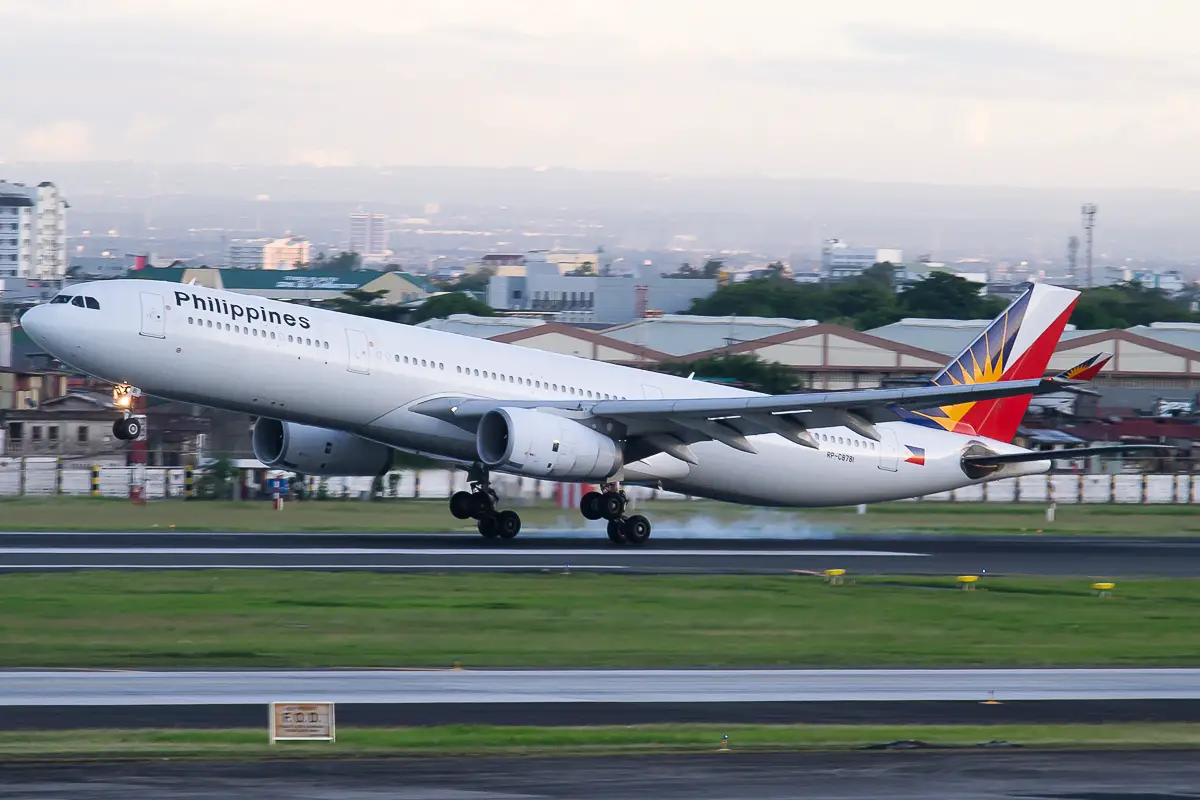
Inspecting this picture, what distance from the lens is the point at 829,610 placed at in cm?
2244

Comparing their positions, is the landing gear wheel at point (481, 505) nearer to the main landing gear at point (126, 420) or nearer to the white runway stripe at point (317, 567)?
the white runway stripe at point (317, 567)

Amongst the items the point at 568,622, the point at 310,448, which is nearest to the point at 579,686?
the point at 568,622

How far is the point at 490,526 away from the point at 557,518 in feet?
13.2

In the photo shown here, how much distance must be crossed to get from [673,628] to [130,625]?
716 centimetres

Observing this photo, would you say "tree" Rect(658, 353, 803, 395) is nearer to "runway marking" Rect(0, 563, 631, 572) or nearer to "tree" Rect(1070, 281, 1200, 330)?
"runway marking" Rect(0, 563, 631, 572)

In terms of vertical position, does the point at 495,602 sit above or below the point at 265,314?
below

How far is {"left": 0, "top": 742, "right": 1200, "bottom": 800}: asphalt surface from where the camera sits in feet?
36.7

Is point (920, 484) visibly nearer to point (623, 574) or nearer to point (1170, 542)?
point (1170, 542)

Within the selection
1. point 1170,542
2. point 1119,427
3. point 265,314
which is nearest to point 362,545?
point 265,314

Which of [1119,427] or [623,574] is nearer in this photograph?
[623,574]

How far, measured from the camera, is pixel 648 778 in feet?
38.6

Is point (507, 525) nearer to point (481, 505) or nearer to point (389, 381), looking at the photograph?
point (481, 505)

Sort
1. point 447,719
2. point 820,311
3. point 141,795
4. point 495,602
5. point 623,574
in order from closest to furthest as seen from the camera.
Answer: point 141,795 → point 447,719 → point 495,602 → point 623,574 → point 820,311

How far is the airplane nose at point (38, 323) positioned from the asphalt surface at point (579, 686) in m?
12.8
